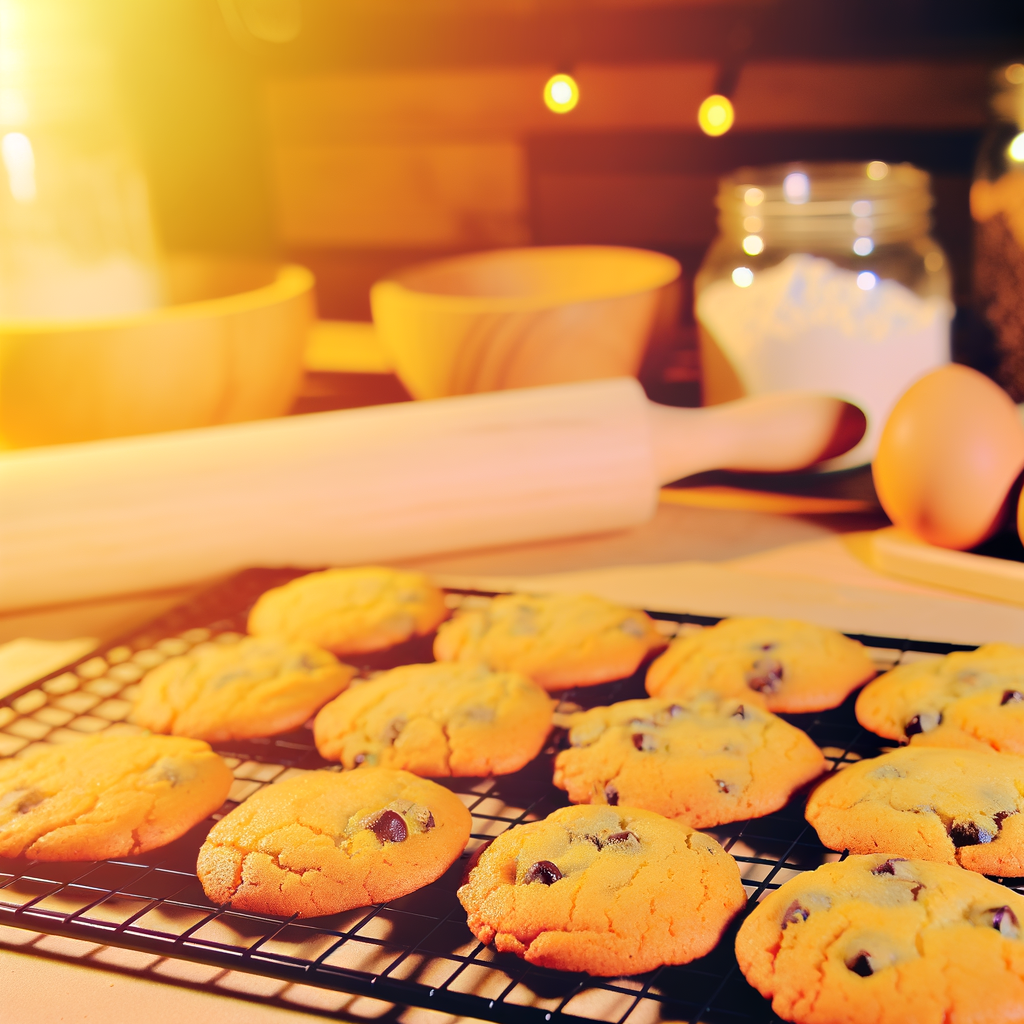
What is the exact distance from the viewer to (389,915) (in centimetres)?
69

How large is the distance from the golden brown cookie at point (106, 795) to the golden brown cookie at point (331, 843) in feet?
0.13

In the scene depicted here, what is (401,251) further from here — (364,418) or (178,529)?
(178,529)

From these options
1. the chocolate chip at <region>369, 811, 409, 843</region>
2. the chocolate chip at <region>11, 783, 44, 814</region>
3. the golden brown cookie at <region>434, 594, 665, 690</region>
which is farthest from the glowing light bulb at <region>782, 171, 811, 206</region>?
the chocolate chip at <region>11, 783, 44, 814</region>

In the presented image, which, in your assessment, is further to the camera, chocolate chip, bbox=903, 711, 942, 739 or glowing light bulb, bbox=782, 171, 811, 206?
glowing light bulb, bbox=782, 171, 811, 206

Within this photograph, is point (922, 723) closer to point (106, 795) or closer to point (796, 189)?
point (106, 795)

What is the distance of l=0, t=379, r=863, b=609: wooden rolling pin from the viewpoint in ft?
3.69

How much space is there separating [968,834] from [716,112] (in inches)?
45.1

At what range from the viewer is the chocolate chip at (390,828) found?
721mm

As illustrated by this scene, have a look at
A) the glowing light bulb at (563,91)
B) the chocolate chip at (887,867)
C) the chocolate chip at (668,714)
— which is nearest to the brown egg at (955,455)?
the chocolate chip at (668,714)

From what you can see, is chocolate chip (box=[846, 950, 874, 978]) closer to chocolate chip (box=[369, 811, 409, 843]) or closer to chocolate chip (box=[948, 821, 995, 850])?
chocolate chip (box=[948, 821, 995, 850])

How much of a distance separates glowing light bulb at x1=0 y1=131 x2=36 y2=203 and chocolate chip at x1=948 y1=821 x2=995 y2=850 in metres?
1.30

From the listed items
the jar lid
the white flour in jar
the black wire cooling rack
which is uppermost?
the jar lid

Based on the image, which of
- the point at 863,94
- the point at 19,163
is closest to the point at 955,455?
the point at 863,94

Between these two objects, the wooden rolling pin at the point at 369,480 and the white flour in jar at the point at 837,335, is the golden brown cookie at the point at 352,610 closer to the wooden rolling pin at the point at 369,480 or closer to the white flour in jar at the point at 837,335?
the wooden rolling pin at the point at 369,480
